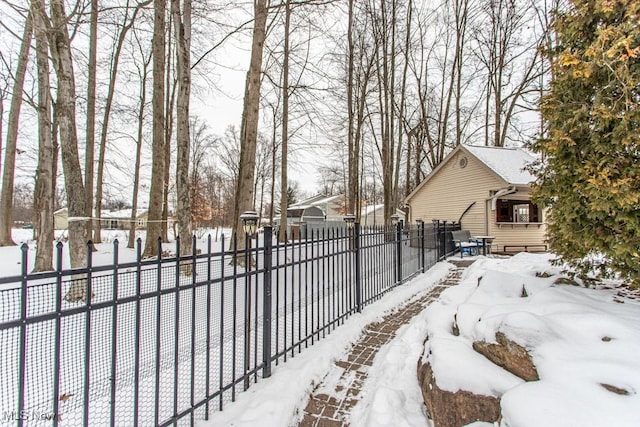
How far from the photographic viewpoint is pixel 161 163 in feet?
30.1

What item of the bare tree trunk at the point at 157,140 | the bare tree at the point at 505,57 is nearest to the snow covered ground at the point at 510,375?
the bare tree trunk at the point at 157,140

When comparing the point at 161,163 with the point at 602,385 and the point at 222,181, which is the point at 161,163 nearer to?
the point at 602,385

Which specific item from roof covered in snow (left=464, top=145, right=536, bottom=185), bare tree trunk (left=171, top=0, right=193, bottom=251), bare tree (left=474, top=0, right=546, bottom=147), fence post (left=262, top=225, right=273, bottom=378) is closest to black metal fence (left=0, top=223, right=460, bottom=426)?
fence post (left=262, top=225, right=273, bottom=378)

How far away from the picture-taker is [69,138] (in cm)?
538

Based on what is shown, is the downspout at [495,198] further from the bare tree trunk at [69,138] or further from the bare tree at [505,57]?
the bare tree trunk at [69,138]

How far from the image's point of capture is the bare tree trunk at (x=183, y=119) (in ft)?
20.5

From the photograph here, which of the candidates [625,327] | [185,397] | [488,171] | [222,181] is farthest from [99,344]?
[222,181]

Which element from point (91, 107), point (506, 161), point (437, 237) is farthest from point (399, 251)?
point (506, 161)

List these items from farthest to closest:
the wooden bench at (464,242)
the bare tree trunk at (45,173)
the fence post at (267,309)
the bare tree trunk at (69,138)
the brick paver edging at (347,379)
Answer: the wooden bench at (464,242) < the bare tree trunk at (45,173) < the bare tree trunk at (69,138) < the fence post at (267,309) < the brick paver edging at (347,379)

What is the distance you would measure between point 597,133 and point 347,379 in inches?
130

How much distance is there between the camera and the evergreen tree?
260 cm

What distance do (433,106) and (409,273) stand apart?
14.7 metres

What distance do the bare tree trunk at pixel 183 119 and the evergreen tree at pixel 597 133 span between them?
6.15m

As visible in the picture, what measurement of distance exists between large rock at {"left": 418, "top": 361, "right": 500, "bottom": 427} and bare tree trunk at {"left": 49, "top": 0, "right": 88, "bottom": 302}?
5.43 m
